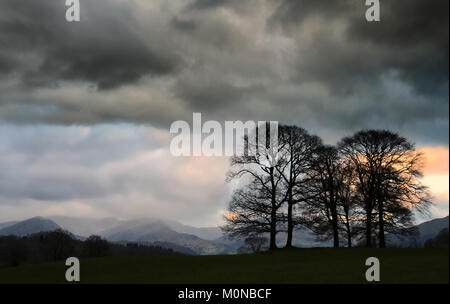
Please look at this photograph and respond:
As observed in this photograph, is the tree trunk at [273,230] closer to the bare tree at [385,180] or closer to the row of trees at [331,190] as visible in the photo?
the row of trees at [331,190]

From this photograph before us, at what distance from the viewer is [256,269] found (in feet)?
94.6

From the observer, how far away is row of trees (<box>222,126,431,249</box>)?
45469 millimetres

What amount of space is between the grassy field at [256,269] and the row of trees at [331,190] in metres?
5.72

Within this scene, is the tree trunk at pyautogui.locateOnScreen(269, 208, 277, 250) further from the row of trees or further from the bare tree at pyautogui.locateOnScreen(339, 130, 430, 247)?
the bare tree at pyautogui.locateOnScreen(339, 130, 430, 247)

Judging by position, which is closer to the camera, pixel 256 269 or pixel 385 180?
pixel 256 269

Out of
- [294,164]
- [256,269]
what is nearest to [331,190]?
[294,164]

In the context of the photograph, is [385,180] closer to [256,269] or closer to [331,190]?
[331,190]

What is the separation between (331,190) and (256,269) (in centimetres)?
2034

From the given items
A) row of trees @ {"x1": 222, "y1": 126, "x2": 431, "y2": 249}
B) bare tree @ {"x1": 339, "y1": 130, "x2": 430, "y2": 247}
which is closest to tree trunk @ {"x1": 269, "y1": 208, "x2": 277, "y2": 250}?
row of trees @ {"x1": 222, "y1": 126, "x2": 431, "y2": 249}

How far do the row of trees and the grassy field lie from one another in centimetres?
572
